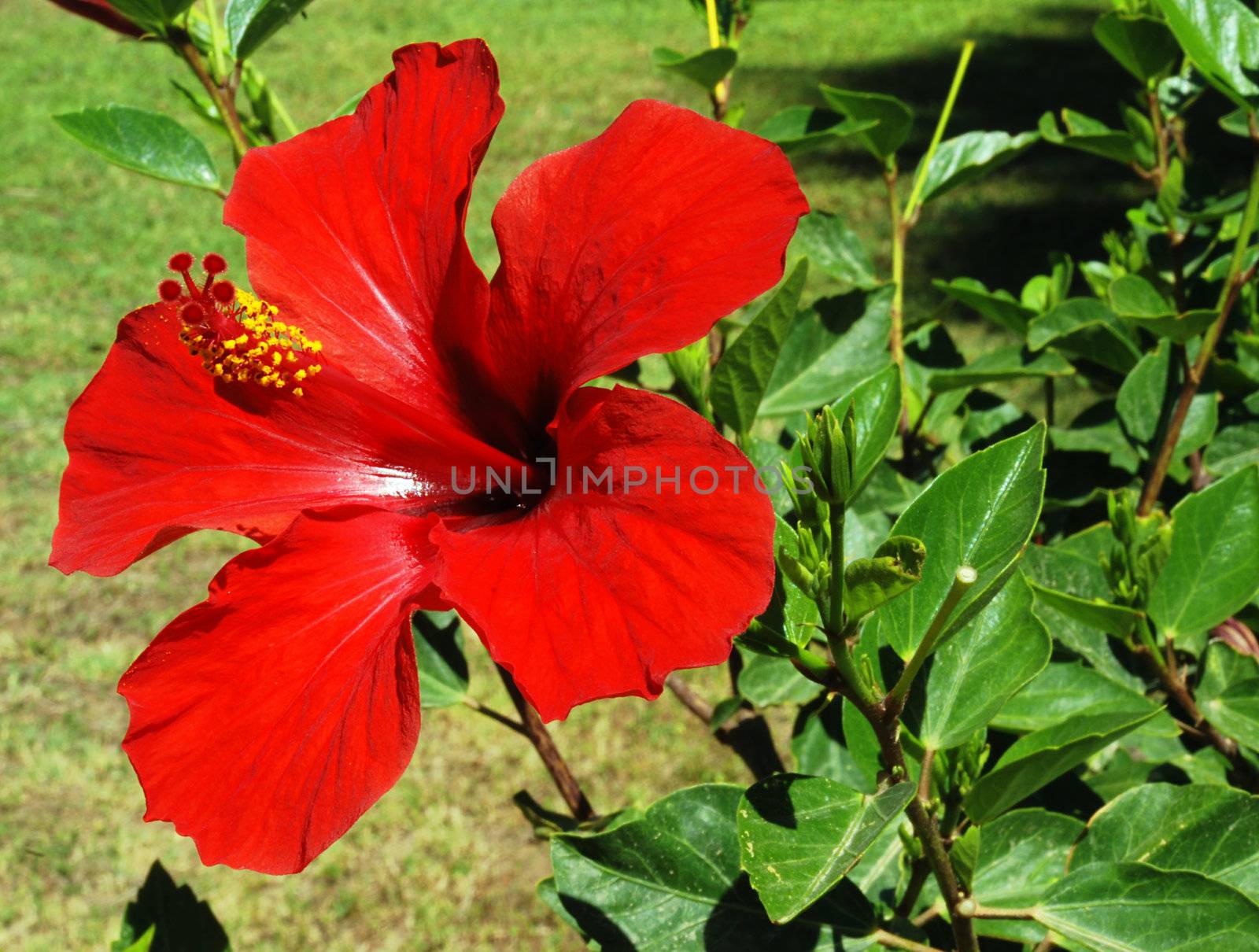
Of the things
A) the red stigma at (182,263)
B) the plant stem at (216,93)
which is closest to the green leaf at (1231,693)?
the red stigma at (182,263)

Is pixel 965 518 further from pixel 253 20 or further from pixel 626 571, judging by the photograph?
pixel 253 20

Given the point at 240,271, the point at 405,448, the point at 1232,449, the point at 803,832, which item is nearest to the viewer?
the point at 803,832

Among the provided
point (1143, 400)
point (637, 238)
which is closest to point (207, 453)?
point (637, 238)

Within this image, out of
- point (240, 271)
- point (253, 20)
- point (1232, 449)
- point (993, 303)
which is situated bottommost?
point (240, 271)

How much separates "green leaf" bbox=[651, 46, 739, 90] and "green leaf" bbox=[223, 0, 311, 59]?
0.46 metres

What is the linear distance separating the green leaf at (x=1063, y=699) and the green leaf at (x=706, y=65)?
2.73ft

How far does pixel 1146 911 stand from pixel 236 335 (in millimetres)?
917

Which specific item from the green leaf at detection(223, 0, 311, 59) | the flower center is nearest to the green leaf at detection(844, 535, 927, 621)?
the flower center

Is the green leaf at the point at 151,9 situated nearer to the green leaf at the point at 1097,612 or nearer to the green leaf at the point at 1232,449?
the green leaf at the point at 1097,612

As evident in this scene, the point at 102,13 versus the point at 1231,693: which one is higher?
the point at 102,13

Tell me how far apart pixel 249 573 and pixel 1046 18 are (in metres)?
10.0

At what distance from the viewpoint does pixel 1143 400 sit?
1562mm

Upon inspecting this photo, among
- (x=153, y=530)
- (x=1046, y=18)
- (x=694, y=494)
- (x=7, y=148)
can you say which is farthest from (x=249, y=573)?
(x=1046, y=18)

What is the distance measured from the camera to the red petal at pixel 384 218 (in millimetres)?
1043
